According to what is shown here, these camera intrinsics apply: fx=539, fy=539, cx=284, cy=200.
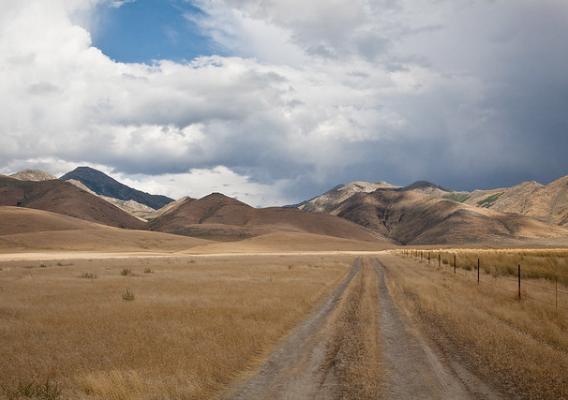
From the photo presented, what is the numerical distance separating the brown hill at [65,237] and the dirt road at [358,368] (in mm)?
117029

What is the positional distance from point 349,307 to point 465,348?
8.27 meters

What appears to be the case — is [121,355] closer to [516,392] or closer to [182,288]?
[516,392]

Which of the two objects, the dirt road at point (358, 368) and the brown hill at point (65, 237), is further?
the brown hill at point (65, 237)

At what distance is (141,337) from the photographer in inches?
593

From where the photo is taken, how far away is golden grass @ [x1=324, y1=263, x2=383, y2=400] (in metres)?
10.4

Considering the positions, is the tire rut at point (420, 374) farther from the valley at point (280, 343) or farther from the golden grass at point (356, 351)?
the golden grass at point (356, 351)

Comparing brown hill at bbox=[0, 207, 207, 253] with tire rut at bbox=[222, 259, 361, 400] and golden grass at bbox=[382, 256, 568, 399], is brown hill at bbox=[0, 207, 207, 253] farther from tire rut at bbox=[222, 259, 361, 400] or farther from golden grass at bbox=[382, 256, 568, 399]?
tire rut at bbox=[222, 259, 361, 400]

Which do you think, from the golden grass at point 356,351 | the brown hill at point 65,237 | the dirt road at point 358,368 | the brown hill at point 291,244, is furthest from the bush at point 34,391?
the brown hill at point 291,244

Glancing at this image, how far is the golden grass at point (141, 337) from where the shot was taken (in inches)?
423

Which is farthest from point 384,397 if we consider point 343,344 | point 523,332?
point 523,332

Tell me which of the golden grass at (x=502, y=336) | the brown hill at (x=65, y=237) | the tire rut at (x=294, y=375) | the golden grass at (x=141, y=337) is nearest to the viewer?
the tire rut at (x=294, y=375)

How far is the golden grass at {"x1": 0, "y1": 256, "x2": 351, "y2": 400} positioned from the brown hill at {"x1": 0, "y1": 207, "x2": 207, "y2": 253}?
107m

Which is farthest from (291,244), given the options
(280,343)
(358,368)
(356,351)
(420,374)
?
(420,374)

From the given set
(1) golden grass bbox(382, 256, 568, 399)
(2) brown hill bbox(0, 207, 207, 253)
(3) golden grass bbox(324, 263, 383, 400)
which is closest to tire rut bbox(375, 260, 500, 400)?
Answer: (3) golden grass bbox(324, 263, 383, 400)
